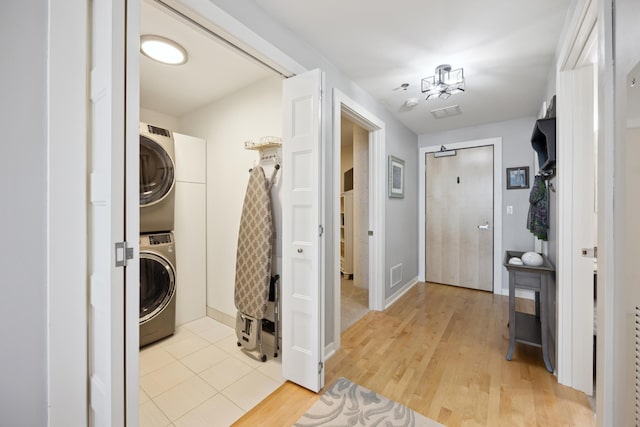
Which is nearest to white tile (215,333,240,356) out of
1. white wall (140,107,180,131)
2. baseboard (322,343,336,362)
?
baseboard (322,343,336,362)

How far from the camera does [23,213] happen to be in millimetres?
853

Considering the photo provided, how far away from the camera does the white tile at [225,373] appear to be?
179 centimetres

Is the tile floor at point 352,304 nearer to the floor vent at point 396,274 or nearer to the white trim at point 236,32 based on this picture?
the floor vent at point 396,274

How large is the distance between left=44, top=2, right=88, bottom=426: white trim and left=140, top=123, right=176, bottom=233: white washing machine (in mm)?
1442

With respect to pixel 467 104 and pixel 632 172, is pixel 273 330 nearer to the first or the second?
pixel 632 172

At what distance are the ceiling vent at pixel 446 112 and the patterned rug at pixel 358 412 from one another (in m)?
3.00

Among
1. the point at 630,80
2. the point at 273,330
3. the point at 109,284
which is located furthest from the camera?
the point at 273,330

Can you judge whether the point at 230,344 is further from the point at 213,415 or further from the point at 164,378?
the point at 213,415

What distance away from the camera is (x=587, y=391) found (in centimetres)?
163

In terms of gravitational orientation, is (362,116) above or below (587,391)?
above

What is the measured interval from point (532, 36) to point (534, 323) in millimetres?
2254

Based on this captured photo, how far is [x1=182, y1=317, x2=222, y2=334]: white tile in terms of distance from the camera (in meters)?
2.58

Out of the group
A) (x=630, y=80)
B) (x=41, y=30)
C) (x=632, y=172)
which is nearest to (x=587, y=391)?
(x=632, y=172)

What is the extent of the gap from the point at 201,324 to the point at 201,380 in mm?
959
